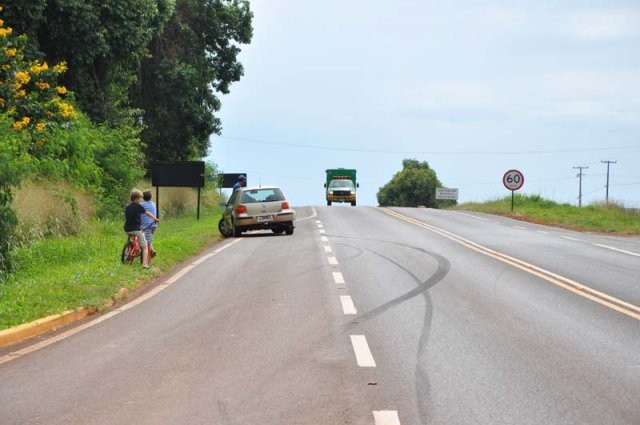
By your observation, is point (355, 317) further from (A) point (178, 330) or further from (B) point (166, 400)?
(B) point (166, 400)

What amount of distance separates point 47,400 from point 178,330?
117 inches

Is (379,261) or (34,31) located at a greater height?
(34,31)

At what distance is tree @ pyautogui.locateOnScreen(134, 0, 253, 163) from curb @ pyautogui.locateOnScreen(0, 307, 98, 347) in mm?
30434

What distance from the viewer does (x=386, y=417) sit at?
5312 millimetres

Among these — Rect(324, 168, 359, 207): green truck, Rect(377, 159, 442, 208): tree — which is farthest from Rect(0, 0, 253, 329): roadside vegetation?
Rect(377, 159, 442, 208): tree

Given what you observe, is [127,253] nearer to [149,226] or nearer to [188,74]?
[149,226]

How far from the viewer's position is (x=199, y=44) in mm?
43094

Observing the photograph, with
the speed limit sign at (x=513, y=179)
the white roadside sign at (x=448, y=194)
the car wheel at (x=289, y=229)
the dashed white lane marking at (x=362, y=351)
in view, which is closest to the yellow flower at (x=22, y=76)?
the car wheel at (x=289, y=229)

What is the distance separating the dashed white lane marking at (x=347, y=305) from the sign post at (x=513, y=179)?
28369mm

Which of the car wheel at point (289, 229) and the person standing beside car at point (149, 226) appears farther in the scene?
the car wheel at point (289, 229)

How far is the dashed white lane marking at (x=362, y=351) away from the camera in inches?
274

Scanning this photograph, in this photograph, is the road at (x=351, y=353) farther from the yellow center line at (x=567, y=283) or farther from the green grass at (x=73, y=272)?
the green grass at (x=73, y=272)

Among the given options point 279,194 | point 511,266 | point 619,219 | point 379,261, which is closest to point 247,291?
point 379,261

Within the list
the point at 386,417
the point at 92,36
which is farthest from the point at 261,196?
the point at 386,417
